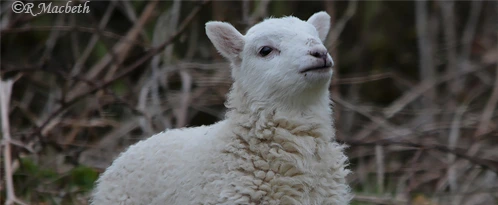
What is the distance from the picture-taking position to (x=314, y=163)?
3773 mm

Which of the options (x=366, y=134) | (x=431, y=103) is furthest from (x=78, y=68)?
(x=431, y=103)

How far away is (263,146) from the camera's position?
3.78 m

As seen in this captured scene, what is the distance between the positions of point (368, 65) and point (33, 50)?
4.12 m

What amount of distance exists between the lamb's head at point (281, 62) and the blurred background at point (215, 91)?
72.4 inches

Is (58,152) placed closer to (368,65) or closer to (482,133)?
(482,133)

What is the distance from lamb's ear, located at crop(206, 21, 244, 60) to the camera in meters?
4.11

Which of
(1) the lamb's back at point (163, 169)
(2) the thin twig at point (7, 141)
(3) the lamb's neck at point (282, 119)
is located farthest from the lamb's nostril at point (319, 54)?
(2) the thin twig at point (7, 141)

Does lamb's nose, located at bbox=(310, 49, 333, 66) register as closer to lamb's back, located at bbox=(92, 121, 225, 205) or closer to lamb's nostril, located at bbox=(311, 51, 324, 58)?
lamb's nostril, located at bbox=(311, 51, 324, 58)

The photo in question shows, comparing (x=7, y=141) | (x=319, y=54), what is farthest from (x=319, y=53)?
(x=7, y=141)

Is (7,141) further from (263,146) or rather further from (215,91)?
(215,91)

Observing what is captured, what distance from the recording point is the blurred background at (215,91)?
6230 mm

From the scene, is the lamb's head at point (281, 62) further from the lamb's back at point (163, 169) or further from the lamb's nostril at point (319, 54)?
the lamb's back at point (163, 169)

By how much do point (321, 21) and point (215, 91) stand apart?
3480 millimetres

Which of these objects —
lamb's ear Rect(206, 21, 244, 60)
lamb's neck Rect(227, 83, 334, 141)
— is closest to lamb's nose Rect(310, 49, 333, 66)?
lamb's neck Rect(227, 83, 334, 141)
